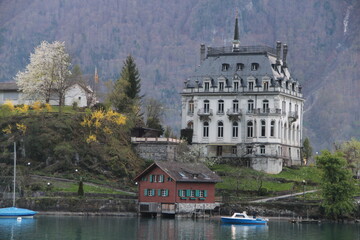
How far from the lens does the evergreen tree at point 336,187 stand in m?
115

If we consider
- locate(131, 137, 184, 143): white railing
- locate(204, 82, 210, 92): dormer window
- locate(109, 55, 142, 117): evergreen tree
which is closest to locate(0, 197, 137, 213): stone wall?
locate(131, 137, 184, 143): white railing

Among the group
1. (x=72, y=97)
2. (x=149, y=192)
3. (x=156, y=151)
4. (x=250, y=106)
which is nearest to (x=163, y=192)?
(x=149, y=192)

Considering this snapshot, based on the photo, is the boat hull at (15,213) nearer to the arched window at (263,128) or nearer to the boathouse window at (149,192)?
the boathouse window at (149,192)

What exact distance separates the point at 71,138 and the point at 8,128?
10.3 meters

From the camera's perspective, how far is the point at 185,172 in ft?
405

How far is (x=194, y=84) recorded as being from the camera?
14925 cm

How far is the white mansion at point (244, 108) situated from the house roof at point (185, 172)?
17.9 m

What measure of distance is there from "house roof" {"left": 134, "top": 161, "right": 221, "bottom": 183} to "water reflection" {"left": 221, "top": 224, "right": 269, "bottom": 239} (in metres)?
11.5

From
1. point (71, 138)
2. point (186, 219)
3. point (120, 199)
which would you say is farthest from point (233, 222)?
point (71, 138)

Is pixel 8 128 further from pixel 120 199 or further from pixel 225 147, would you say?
pixel 225 147

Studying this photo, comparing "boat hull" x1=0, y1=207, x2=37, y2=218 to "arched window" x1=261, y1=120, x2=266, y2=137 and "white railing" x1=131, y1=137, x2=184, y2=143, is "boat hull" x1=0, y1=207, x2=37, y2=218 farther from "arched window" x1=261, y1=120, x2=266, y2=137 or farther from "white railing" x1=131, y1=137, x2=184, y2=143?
"arched window" x1=261, y1=120, x2=266, y2=137

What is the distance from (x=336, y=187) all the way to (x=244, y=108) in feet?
111

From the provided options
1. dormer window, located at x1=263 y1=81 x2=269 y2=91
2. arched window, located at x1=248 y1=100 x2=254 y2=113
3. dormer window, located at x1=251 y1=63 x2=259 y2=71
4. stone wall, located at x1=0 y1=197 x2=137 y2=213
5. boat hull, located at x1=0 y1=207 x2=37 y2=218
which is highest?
dormer window, located at x1=251 y1=63 x2=259 y2=71

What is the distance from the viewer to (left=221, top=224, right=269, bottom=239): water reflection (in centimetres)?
9738
